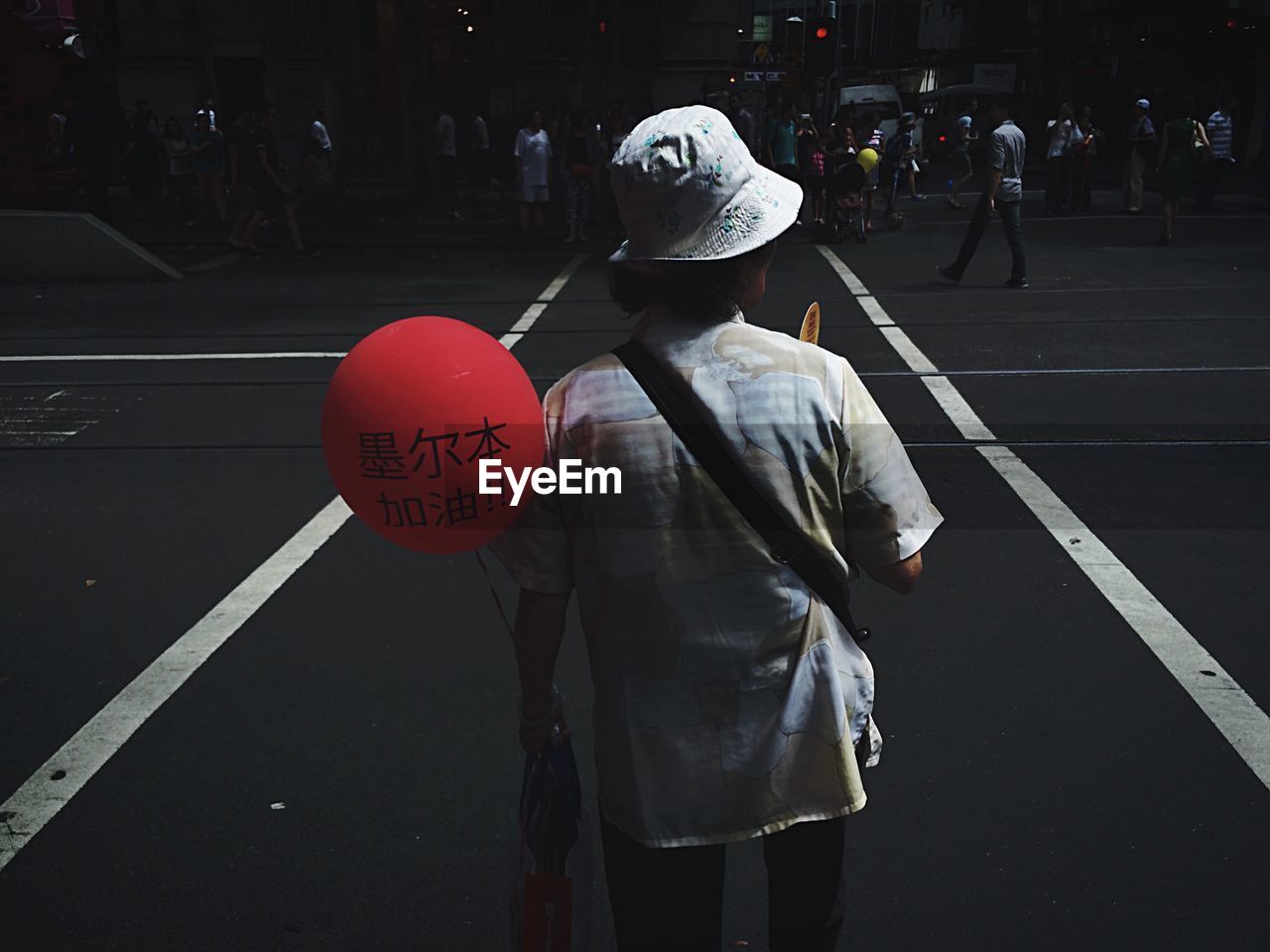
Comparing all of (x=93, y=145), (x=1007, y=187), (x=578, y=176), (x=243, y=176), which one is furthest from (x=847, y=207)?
(x=93, y=145)

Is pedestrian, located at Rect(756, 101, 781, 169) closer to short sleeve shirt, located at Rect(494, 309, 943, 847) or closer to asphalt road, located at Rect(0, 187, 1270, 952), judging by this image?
asphalt road, located at Rect(0, 187, 1270, 952)

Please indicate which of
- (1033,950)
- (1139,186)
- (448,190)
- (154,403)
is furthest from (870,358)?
(448,190)

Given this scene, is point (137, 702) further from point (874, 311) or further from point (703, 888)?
point (874, 311)

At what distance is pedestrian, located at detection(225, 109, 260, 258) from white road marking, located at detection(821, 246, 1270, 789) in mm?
12327

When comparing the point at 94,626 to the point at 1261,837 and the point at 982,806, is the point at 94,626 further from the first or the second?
the point at 1261,837

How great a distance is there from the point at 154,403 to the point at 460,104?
2567cm

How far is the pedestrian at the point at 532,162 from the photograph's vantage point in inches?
726

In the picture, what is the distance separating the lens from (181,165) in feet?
67.9

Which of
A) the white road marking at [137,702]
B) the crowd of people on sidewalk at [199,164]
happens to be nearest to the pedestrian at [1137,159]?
the crowd of people on sidewalk at [199,164]

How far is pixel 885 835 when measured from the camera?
333 centimetres

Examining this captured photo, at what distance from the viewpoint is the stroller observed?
16.5 meters

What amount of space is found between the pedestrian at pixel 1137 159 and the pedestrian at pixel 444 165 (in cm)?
1238

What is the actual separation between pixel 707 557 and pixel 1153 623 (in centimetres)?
334

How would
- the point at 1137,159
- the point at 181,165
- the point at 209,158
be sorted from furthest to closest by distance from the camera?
1. the point at 181,165
2. the point at 209,158
3. the point at 1137,159
